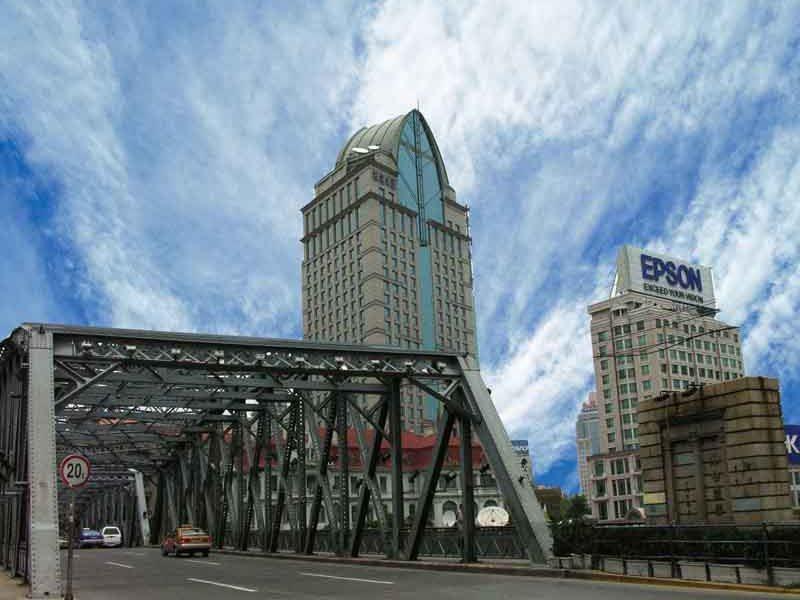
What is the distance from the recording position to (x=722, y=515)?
24078 millimetres

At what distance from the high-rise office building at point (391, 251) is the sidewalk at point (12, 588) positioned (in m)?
117

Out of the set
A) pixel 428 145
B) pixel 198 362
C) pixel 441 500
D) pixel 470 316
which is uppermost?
pixel 428 145

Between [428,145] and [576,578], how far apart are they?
15502 centimetres

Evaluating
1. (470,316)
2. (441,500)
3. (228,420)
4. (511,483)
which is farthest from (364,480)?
(470,316)

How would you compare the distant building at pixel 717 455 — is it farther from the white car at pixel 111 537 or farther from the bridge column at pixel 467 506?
the white car at pixel 111 537

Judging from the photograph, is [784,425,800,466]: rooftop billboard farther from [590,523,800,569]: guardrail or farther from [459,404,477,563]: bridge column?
[590,523,800,569]: guardrail

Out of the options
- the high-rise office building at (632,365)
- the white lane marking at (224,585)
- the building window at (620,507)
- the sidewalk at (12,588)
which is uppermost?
the high-rise office building at (632,365)

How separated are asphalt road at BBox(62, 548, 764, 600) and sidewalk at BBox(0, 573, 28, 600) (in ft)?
3.71

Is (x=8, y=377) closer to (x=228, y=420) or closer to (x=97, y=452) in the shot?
(x=228, y=420)

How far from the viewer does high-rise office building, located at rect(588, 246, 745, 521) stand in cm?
11281

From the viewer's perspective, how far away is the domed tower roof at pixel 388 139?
519 feet

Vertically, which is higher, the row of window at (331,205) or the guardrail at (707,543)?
the row of window at (331,205)

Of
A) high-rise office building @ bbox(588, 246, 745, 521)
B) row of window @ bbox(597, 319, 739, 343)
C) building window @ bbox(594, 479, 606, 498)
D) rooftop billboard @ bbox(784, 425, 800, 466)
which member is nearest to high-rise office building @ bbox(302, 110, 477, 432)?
row of window @ bbox(597, 319, 739, 343)

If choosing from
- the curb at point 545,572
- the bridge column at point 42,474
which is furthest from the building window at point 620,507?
the bridge column at point 42,474
